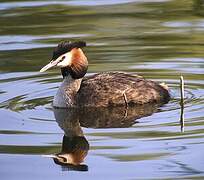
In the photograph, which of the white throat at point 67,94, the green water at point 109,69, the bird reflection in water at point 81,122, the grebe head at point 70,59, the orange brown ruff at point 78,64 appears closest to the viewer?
the green water at point 109,69

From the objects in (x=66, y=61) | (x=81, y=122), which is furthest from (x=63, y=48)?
(x=81, y=122)

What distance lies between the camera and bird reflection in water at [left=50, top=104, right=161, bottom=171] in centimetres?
904

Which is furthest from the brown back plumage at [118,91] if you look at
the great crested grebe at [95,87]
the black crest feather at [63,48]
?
the black crest feather at [63,48]

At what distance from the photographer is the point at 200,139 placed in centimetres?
935

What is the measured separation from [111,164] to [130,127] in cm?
138

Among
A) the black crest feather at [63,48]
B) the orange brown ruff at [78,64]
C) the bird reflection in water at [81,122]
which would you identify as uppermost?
the black crest feather at [63,48]

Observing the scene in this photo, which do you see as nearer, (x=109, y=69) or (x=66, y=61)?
(x=66, y=61)

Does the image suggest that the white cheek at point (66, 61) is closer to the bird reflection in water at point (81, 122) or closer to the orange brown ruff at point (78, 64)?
the orange brown ruff at point (78, 64)

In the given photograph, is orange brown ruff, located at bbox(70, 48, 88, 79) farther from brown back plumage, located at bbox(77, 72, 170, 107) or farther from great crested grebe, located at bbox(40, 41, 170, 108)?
brown back plumage, located at bbox(77, 72, 170, 107)

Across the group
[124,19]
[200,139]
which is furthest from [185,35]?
[200,139]

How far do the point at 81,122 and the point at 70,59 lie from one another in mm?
1029

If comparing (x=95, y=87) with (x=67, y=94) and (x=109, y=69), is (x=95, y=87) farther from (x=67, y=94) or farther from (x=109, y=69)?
(x=109, y=69)

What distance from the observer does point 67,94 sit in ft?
36.8

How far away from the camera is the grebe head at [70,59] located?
36.3 ft
